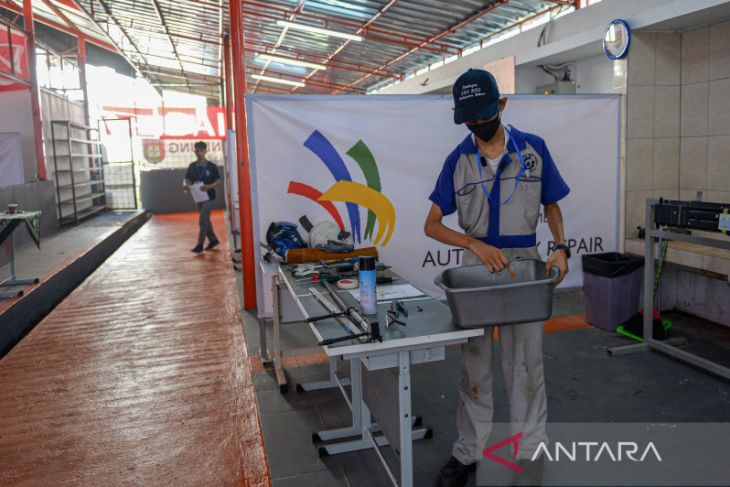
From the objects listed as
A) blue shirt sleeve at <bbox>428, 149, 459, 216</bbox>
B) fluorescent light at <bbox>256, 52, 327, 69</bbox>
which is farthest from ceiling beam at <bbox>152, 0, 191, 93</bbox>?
blue shirt sleeve at <bbox>428, 149, 459, 216</bbox>

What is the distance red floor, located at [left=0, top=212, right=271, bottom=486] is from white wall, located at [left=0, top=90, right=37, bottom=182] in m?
5.68

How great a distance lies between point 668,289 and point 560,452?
4910 millimetres

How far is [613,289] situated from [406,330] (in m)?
2.98

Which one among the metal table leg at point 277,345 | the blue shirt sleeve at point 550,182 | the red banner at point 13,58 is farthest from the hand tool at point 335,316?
the red banner at point 13,58

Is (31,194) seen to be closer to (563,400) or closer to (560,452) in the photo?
(563,400)

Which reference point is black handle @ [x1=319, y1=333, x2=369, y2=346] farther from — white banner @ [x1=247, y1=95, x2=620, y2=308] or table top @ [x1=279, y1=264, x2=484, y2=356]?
white banner @ [x1=247, y1=95, x2=620, y2=308]

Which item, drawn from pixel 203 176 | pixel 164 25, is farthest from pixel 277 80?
pixel 203 176

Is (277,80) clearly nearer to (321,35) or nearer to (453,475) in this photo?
(321,35)

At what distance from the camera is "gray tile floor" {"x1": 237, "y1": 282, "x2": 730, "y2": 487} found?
270cm

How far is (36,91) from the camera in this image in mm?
10320

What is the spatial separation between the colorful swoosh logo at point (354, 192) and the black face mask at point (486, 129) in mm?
2380

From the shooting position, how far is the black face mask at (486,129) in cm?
221

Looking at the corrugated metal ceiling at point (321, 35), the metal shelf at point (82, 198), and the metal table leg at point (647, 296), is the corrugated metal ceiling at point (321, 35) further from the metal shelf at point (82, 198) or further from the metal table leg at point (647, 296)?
the metal table leg at point (647, 296)

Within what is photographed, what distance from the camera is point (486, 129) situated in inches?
87.5
